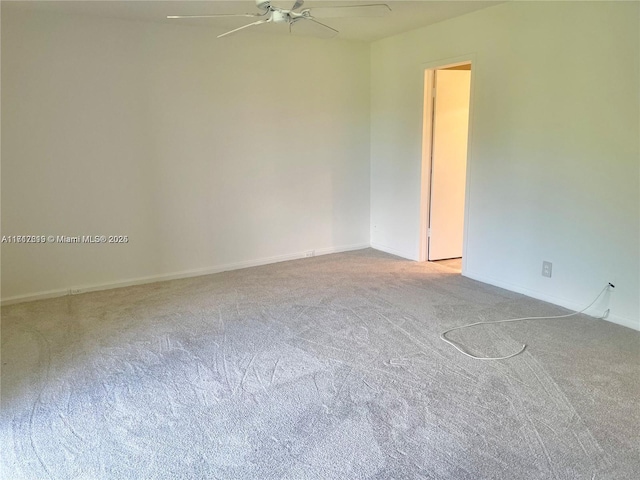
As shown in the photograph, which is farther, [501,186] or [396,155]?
[396,155]

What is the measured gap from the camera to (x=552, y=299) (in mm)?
3691

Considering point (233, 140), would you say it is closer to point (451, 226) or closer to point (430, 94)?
point (430, 94)

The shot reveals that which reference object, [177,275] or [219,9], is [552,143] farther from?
[177,275]

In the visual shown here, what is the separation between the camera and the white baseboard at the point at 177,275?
3961 millimetres

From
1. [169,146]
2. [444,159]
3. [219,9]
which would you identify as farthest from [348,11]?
[444,159]

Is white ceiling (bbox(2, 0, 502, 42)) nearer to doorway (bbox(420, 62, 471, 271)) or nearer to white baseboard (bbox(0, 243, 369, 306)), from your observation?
doorway (bbox(420, 62, 471, 271))

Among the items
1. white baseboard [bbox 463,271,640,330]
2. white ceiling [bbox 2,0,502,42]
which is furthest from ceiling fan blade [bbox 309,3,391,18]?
white baseboard [bbox 463,271,640,330]

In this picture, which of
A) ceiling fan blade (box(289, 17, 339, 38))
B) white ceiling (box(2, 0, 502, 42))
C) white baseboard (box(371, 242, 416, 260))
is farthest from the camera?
white baseboard (box(371, 242, 416, 260))

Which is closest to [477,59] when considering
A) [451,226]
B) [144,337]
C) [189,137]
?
[451,226]

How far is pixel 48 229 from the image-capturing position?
3926 mm

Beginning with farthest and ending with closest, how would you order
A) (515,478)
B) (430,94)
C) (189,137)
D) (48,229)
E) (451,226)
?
(451,226)
(430,94)
(189,137)
(48,229)
(515,478)

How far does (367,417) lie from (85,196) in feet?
10.6

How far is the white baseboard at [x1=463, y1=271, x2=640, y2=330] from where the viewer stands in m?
3.22

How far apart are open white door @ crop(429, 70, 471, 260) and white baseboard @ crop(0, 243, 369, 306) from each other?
3.49ft
